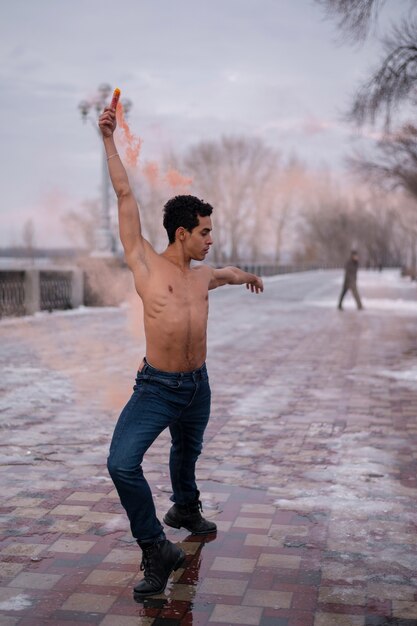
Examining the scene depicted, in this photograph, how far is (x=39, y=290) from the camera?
2111 centimetres

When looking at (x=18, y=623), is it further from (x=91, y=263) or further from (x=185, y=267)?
(x=91, y=263)

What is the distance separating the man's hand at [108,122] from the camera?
3.76m

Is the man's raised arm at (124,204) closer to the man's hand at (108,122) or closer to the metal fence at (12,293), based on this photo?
the man's hand at (108,122)

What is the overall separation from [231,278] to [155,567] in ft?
5.18

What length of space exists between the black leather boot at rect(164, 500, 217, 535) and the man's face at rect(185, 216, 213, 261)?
1.43 meters

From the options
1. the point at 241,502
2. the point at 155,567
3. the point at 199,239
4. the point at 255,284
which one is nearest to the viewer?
the point at 155,567

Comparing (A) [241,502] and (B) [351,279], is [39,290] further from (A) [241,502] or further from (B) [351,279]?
(A) [241,502]

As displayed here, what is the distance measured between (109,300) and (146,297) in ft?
68.1

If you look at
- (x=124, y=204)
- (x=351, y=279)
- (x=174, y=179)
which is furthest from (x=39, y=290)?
(x=124, y=204)

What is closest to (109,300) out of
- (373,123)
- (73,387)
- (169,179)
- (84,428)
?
(373,123)

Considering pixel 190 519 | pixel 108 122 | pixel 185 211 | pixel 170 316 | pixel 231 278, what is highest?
pixel 108 122

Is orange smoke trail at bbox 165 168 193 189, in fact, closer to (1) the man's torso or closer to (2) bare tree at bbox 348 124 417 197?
(1) the man's torso

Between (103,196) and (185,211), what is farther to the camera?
(103,196)

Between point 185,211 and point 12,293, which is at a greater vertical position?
point 185,211
